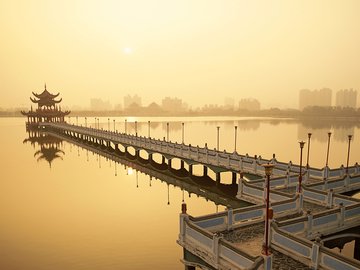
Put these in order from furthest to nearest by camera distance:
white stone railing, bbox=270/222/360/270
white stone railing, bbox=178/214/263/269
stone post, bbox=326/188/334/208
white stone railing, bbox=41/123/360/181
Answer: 1. white stone railing, bbox=41/123/360/181
2. stone post, bbox=326/188/334/208
3. white stone railing, bbox=178/214/263/269
4. white stone railing, bbox=270/222/360/270

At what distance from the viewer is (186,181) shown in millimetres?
41344

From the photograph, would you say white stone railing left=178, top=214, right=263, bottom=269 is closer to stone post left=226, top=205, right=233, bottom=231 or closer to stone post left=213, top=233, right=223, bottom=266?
stone post left=213, top=233, right=223, bottom=266

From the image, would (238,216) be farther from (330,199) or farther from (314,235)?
(330,199)

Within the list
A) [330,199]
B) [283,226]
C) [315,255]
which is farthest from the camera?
[330,199]

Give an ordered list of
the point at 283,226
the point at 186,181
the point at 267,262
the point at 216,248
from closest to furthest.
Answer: the point at 267,262
the point at 216,248
the point at 283,226
the point at 186,181

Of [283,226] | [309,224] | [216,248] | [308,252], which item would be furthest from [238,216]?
[308,252]

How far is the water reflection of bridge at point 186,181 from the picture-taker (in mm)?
33438

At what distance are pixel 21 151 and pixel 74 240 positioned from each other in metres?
52.4

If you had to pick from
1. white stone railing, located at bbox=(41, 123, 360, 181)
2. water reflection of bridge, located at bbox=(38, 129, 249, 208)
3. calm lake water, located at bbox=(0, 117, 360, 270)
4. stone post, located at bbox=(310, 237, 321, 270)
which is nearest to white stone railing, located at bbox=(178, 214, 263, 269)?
stone post, located at bbox=(310, 237, 321, 270)

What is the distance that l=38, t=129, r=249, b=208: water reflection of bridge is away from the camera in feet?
110

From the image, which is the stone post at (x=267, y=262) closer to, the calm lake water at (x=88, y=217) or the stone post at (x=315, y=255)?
the stone post at (x=315, y=255)

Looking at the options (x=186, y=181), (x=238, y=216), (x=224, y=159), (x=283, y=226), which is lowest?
(x=186, y=181)

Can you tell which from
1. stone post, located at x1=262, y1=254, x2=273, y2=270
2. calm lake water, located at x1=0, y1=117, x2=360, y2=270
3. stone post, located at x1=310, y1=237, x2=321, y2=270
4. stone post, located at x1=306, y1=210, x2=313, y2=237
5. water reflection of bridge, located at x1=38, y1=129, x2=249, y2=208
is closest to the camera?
stone post, located at x1=262, y1=254, x2=273, y2=270

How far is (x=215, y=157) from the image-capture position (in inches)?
1398
